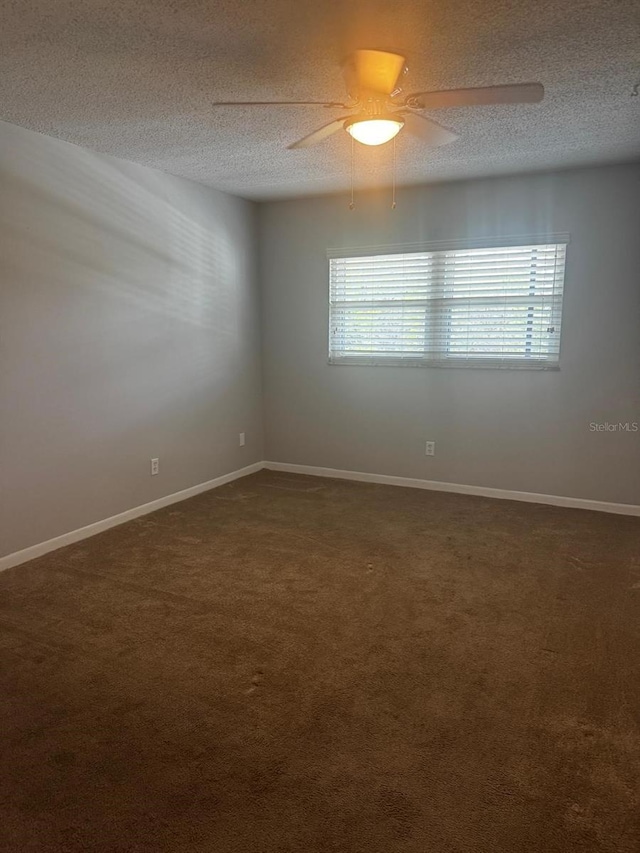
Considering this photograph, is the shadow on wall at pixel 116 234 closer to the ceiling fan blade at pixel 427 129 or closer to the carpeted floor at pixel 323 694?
the carpeted floor at pixel 323 694

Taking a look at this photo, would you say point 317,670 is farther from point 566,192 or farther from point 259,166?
point 566,192

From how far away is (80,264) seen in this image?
11.5ft

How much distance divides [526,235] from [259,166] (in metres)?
1.96

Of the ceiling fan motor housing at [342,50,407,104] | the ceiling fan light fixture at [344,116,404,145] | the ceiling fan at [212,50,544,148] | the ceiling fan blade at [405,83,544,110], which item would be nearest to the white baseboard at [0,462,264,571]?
the ceiling fan at [212,50,544,148]

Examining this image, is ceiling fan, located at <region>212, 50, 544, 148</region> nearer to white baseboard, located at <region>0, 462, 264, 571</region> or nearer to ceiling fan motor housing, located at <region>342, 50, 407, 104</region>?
ceiling fan motor housing, located at <region>342, 50, 407, 104</region>

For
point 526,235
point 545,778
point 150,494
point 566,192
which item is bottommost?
point 545,778

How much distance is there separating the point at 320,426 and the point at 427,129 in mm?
3008

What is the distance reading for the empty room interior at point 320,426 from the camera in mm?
1787

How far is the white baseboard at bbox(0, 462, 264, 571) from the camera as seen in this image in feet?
→ 10.7

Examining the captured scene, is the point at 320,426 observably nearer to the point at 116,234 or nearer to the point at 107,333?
the point at 107,333

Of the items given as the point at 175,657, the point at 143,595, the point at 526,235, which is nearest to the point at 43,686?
the point at 175,657

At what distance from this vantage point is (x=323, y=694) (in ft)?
7.02

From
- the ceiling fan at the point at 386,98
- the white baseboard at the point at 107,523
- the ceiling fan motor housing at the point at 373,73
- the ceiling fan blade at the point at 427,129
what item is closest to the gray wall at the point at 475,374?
the white baseboard at the point at 107,523

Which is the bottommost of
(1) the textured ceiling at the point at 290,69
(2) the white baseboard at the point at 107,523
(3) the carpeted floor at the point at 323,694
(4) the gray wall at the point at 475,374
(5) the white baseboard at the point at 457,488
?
(3) the carpeted floor at the point at 323,694
